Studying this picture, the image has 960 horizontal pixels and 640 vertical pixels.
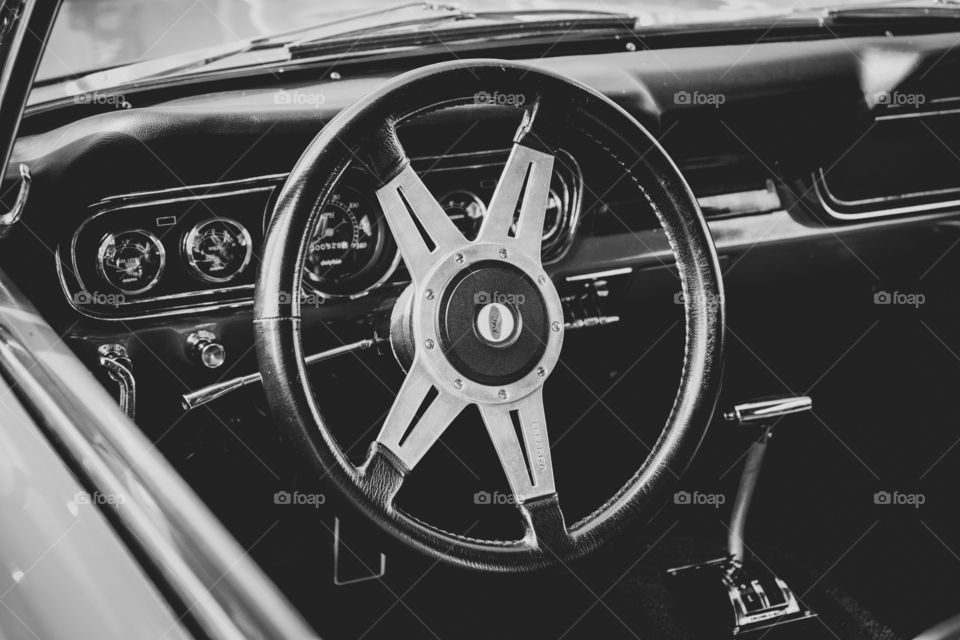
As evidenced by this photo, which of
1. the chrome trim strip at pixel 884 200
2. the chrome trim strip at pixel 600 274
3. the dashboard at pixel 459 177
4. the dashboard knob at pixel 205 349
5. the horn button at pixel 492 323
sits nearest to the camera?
the horn button at pixel 492 323

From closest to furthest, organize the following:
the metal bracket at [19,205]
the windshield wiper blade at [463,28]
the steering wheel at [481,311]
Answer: the steering wheel at [481,311], the metal bracket at [19,205], the windshield wiper blade at [463,28]

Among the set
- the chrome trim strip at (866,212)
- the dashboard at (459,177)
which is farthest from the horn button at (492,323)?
the chrome trim strip at (866,212)

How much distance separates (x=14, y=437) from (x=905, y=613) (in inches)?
74.6

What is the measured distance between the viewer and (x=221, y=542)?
2.47 ft

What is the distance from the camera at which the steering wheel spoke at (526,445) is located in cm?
132

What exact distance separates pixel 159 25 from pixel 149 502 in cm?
129

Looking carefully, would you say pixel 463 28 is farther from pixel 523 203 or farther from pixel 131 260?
pixel 131 260

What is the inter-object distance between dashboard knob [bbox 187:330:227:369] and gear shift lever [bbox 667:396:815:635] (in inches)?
42.6

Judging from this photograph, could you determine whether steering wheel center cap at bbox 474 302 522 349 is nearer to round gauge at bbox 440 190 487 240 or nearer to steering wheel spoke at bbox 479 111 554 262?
steering wheel spoke at bbox 479 111 554 262

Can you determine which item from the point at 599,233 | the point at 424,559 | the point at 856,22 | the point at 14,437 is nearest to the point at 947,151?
the point at 856,22

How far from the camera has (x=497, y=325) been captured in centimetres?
129

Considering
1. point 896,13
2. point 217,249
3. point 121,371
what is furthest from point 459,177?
point 896,13

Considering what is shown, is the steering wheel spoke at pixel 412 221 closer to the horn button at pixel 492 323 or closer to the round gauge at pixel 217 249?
the horn button at pixel 492 323

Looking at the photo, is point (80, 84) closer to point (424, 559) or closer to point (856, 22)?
point (424, 559)
